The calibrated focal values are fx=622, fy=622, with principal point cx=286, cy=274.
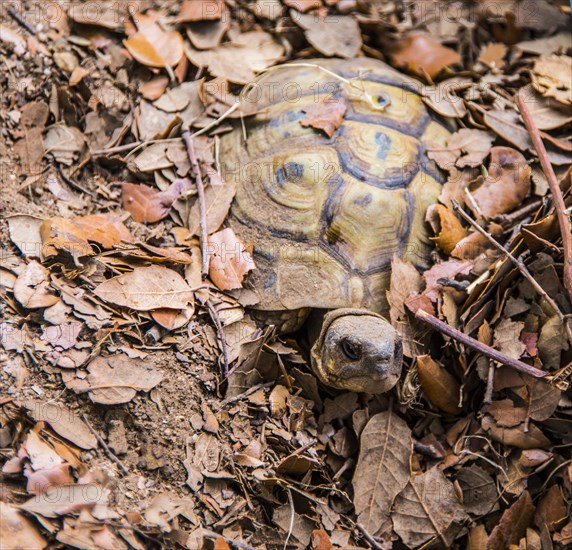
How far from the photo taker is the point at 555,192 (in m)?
3.26

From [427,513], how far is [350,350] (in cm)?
90

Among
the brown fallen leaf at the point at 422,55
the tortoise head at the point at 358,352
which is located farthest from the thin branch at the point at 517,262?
the brown fallen leaf at the point at 422,55

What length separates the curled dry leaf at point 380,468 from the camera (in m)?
3.13

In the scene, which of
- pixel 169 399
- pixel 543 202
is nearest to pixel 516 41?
pixel 543 202

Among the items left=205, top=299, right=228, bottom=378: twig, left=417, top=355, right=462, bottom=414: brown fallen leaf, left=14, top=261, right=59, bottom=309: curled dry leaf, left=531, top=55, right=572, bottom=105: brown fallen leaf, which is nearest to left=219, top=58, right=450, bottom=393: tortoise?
left=417, top=355, right=462, bottom=414: brown fallen leaf

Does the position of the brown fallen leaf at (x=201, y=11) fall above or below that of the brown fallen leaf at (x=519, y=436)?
above

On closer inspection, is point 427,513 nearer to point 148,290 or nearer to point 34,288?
point 148,290

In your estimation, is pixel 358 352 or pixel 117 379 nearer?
pixel 117 379

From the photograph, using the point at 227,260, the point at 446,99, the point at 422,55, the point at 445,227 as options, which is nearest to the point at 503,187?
the point at 445,227

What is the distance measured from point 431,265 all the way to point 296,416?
117 centimetres

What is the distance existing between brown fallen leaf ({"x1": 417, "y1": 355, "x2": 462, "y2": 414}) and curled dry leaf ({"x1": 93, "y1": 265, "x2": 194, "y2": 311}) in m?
1.28

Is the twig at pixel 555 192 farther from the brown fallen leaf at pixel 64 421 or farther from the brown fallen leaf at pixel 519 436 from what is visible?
the brown fallen leaf at pixel 64 421

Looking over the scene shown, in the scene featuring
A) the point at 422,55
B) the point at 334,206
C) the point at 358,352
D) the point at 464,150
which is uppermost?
the point at 422,55

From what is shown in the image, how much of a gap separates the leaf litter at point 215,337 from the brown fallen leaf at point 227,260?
0.01 metres
